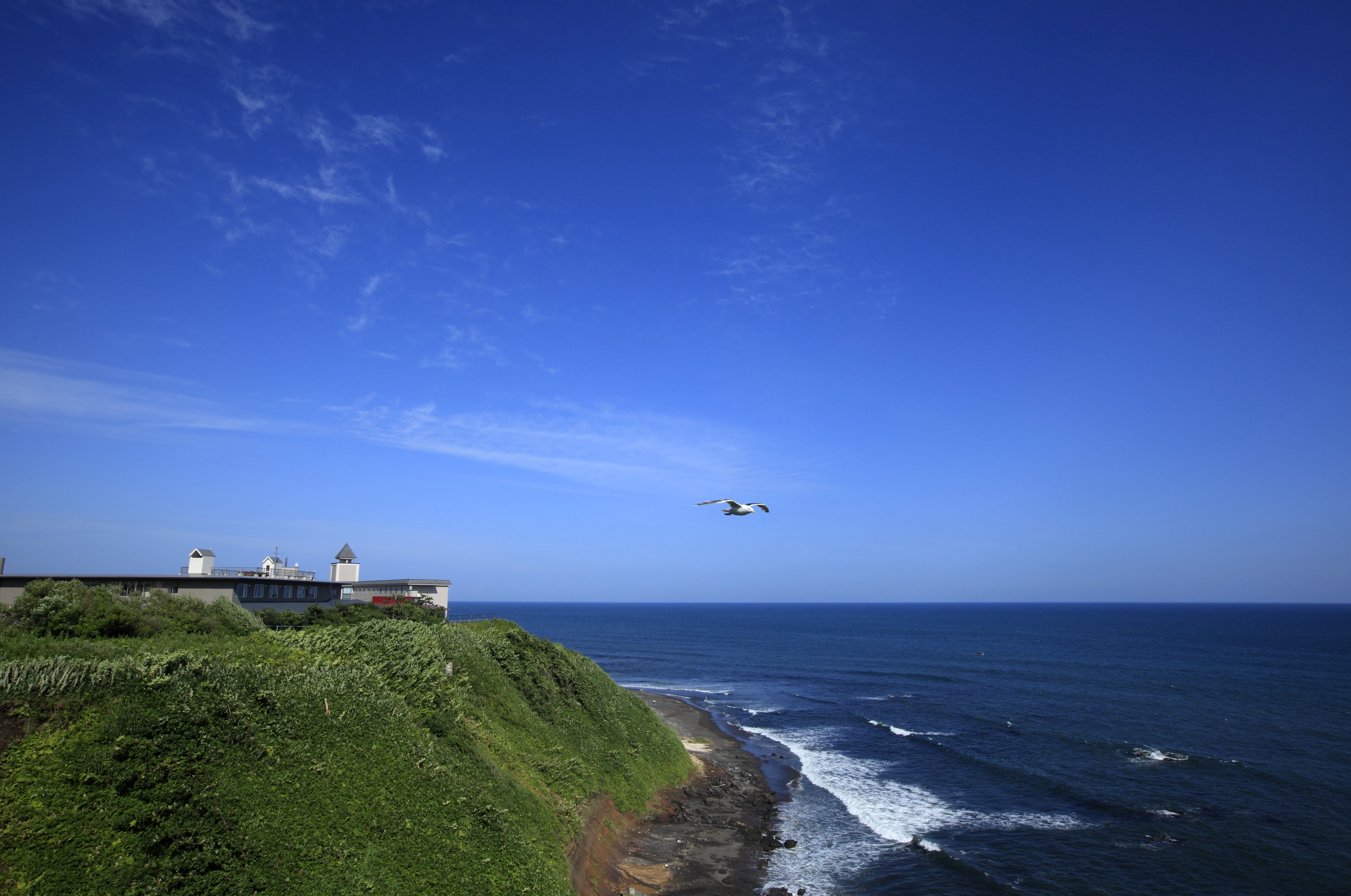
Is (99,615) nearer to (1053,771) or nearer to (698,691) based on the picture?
(1053,771)

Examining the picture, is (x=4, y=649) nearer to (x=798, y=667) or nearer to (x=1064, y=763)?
(x=1064, y=763)

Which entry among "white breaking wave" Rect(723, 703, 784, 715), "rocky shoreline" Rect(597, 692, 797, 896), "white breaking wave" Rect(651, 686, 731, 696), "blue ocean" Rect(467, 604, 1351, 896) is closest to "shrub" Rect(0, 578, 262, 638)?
"rocky shoreline" Rect(597, 692, 797, 896)

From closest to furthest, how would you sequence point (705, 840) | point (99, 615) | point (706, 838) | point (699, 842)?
point (99, 615), point (699, 842), point (705, 840), point (706, 838)

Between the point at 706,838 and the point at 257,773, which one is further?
the point at 706,838

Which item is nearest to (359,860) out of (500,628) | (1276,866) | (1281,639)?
Result: (500,628)

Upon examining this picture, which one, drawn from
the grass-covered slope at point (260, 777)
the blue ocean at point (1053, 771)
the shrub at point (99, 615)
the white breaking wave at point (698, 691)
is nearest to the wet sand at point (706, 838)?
the blue ocean at point (1053, 771)

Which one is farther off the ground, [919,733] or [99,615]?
[99,615]

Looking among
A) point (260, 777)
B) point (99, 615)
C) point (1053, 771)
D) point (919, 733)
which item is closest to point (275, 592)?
point (99, 615)
